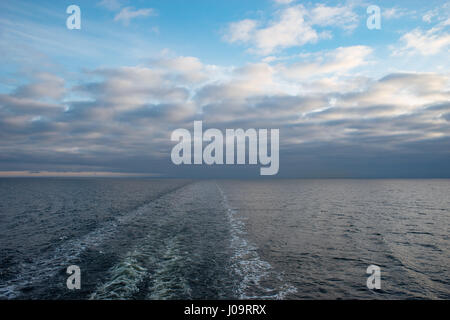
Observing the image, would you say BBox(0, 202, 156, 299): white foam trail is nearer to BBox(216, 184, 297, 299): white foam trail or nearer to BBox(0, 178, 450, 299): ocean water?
BBox(0, 178, 450, 299): ocean water

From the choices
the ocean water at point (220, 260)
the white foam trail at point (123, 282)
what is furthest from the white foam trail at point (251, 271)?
the white foam trail at point (123, 282)

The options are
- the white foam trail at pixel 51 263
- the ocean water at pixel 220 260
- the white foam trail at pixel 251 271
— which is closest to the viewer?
the white foam trail at pixel 251 271

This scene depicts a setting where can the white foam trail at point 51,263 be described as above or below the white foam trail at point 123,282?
below

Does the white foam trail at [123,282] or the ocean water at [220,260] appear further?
the ocean water at [220,260]

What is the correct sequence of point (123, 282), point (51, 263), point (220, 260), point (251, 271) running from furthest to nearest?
point (220, 260), point (51, 263), point (251, 271), point (123, 282)

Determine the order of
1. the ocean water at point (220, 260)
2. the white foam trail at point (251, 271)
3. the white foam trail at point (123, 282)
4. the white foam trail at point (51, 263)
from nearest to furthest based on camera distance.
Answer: the white foam trail at point (123, 282), the white foam trail at point (251, 271), the ocean water at point (220, 260), the white foam trail at point (51, 263)

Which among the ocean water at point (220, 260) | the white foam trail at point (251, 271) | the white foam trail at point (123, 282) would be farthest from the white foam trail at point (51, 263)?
the white foam trail at point (251, 271)

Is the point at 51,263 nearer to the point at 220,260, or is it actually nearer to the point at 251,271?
the point at 220,260

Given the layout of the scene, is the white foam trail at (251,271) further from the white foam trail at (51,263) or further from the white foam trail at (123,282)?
the white foam trail at (51,263)

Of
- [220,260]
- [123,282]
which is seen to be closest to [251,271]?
[220,260]

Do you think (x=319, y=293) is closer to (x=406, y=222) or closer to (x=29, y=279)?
(x=29, y=279)

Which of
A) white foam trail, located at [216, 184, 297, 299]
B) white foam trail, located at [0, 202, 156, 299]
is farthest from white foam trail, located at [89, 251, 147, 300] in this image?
white foam trail, located at [216, 184, 297, 299]
